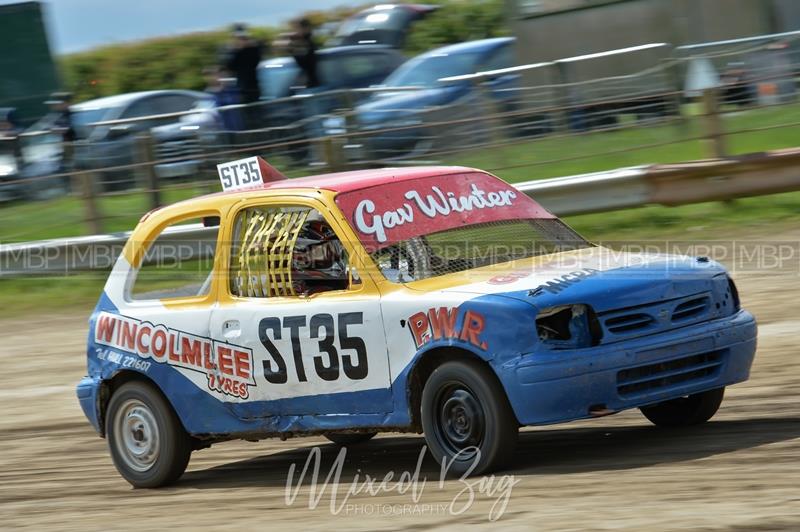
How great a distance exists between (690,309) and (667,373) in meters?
0.35

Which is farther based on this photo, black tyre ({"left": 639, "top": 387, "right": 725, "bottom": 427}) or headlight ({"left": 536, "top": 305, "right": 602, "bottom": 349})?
black tyre ({"left": 639, "top": 387, "right": 725, "bottom": 427})

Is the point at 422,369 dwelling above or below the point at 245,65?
below

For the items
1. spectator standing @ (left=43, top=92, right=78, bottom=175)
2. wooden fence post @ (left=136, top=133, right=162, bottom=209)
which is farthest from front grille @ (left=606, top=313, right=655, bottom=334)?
spectator standing @ (left=43, top=92, right=78, bottom=175)

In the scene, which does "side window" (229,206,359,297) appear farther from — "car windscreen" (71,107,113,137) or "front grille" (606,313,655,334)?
"car windscreen" (71,107,113,137)

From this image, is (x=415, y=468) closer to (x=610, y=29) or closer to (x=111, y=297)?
(x=111, y=297)

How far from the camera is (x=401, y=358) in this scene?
6.55 metres

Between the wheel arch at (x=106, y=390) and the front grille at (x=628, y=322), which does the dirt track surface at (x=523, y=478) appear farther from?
the front grille at (x=628, y=322)

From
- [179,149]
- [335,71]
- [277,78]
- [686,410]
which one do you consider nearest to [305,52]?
[277,78]

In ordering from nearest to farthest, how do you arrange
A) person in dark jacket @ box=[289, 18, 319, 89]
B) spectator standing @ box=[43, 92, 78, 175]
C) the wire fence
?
the wire fence < person in dark jacket @ box=[289, 18, 319, 89] < spectator standing @ box=[43, 92, 78, 175]

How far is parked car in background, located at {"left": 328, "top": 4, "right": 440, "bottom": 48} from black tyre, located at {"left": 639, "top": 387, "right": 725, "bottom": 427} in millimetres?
20831

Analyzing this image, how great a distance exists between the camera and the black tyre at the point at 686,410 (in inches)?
279

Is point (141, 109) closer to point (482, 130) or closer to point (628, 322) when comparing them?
point (482, 130)

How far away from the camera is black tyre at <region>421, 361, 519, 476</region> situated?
6.21 m

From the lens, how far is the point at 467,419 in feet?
20.9
